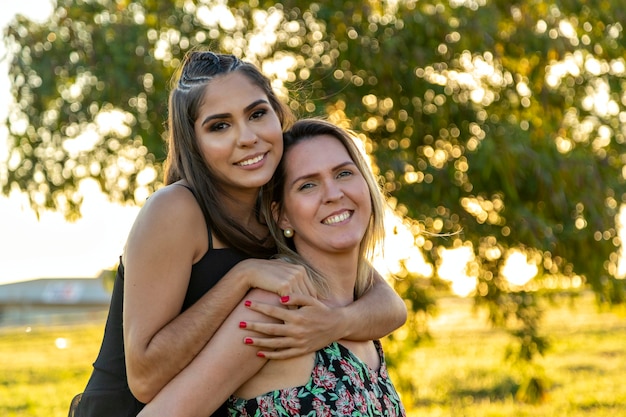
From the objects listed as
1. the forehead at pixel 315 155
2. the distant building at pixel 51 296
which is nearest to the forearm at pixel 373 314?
the forehead at pixel 315 155

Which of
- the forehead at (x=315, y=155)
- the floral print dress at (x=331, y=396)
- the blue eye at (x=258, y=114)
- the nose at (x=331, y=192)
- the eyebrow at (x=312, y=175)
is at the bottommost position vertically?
the floral print dress at (x=331, y=396)

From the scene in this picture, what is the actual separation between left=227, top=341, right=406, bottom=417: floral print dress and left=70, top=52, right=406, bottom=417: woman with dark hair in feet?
0.23

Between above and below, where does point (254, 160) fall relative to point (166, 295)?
above

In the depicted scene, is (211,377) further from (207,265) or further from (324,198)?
(324,198)

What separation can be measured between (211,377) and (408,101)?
418 cm

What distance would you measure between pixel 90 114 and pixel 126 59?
0.61 m

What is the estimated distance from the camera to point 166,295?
304cm

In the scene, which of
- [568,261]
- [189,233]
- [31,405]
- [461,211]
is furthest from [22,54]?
[31,405]

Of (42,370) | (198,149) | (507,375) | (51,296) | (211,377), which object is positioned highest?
(198,149)

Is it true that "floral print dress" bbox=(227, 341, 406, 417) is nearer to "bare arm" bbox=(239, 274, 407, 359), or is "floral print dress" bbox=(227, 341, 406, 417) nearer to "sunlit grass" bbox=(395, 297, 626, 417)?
"bare arm" bbox=(239, 274, 407, 359)

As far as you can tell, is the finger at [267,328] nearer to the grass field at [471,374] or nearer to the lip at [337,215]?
the lip at [337,215]

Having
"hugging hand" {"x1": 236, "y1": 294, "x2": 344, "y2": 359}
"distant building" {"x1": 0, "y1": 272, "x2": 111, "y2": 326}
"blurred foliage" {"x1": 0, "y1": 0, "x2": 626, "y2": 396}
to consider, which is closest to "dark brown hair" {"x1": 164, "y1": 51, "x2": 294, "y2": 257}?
"hugging hand" {"x1": 236, "y1": 294, "x2": 344, "y2": 359}

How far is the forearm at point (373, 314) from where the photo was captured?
3.27 m

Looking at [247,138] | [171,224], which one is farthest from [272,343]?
[247,138]
